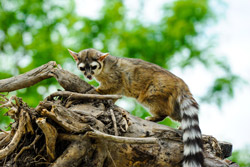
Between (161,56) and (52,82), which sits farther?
(161,56)

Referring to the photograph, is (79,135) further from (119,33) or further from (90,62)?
(119,33)

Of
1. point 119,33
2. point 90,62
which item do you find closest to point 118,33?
point 119,33

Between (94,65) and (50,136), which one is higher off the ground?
(94,65)

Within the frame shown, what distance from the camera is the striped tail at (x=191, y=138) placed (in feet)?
14.3

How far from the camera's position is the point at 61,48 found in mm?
16844

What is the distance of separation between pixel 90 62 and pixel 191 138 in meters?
3.51

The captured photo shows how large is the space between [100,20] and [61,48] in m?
3.15

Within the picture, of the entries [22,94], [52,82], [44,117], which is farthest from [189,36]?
[44,117]

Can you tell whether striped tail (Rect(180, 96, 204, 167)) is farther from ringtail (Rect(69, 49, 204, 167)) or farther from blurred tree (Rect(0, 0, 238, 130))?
blurred tree (Rect(0, 0, 238, 130))

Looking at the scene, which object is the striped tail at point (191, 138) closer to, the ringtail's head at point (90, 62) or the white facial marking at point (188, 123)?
the white facial marking at point (188, 123)

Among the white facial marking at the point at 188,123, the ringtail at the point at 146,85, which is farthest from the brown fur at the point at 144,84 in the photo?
the white facial marking at the point at 188,123

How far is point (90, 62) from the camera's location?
23.5 ft

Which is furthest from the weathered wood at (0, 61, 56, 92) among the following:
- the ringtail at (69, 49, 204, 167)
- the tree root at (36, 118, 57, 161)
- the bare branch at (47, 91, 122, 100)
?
the ringtail at (69, 49, 204, 167)

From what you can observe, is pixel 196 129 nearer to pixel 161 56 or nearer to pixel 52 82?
pixel 52 82
